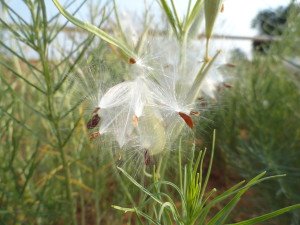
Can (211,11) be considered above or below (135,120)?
above

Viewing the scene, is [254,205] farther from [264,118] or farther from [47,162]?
[47,162]

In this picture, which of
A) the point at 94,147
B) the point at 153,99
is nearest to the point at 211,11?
the point at 153,99

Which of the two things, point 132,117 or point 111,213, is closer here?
point 132,117

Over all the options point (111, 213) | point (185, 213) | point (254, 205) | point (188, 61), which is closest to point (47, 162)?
point (111, 213)

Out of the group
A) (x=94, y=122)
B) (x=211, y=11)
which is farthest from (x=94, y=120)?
(x=211, y=11)

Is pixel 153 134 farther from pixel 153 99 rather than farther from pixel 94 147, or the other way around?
pixel 94 147

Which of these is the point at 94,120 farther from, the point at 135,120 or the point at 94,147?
the point at 94,147

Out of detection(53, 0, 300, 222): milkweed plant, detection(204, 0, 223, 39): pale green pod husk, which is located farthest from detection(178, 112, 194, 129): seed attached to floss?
detection(204, 0, 223, 39): pale green pod husk

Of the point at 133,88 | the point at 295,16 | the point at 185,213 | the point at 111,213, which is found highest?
the point at 295,16

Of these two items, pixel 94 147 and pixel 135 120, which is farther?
pixel 94 147
